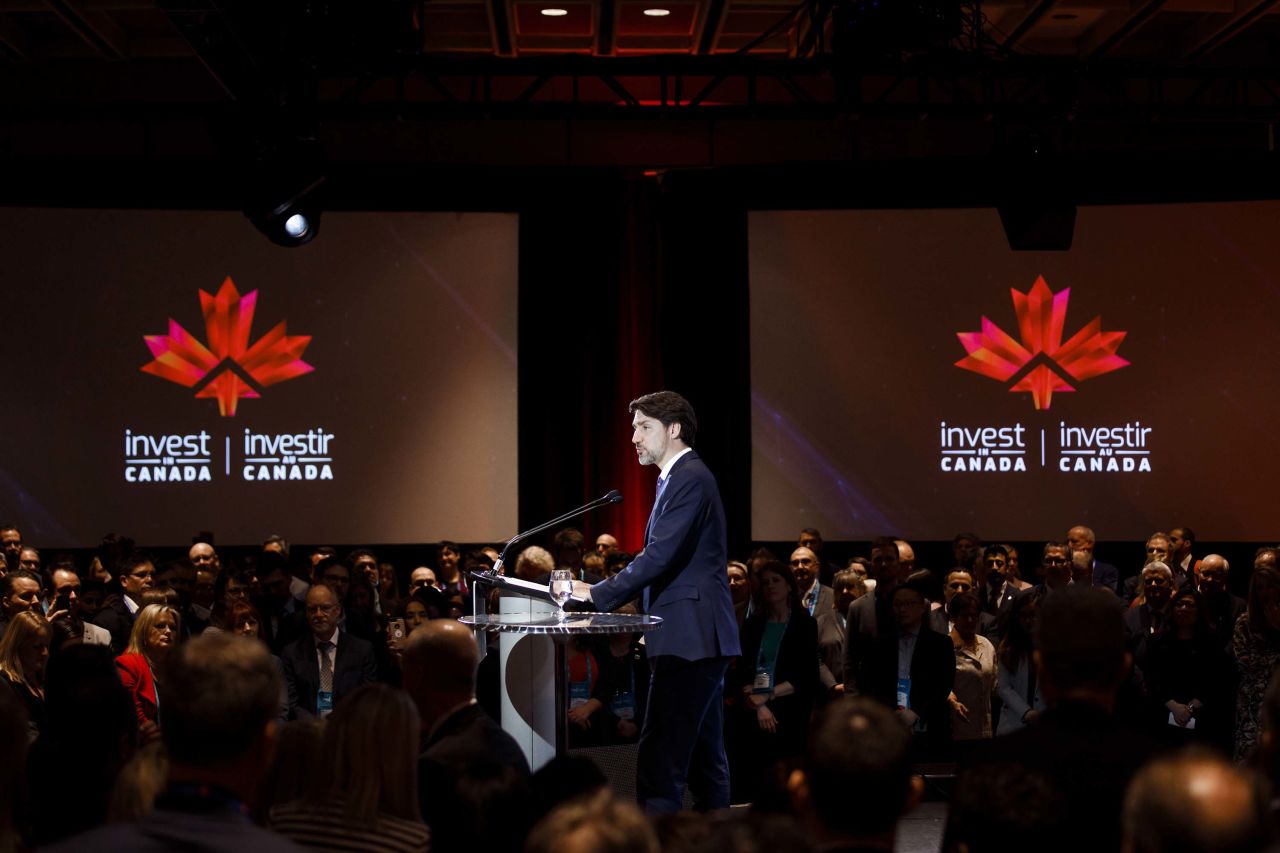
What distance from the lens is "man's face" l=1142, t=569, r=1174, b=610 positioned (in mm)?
6840

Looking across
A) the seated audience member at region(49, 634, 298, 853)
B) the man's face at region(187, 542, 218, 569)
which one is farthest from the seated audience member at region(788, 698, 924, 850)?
the man's face at region(187, 542, 218, 569)

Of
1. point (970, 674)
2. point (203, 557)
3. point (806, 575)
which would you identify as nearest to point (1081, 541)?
point (806, 575)

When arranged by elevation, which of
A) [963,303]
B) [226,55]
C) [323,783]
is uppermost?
[226,55]

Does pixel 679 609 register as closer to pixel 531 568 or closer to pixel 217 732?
pixel 217 732

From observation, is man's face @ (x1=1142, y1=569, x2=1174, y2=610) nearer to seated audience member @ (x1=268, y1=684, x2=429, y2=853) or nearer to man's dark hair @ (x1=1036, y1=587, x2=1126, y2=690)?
man's dark hair @ (x1=1036, y1=587, x2=1126, y2=690)

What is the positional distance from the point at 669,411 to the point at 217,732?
260 cm

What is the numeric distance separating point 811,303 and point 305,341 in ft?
12.9

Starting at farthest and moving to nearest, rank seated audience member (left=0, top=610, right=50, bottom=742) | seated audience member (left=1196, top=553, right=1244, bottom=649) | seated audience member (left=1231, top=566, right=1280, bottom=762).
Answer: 1. seated audience member (left=1196, top=553, right=1244, bottom=649)
2. seated audience member (left=1231, top=566, right=1280, bottom=762)
3. seated audience member (left=0, top=610, right=50, bottom=742)

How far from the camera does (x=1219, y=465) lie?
10453 millimetres

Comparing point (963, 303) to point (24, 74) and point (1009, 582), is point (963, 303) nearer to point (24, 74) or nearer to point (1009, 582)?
point (1009, 582)

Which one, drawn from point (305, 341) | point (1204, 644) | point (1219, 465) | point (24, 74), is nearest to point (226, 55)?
point (305, 341)

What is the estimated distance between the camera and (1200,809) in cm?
140

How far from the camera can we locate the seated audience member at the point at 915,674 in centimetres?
584

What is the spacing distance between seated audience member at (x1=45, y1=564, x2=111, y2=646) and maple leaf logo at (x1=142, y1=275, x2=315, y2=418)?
3202 millimetres
